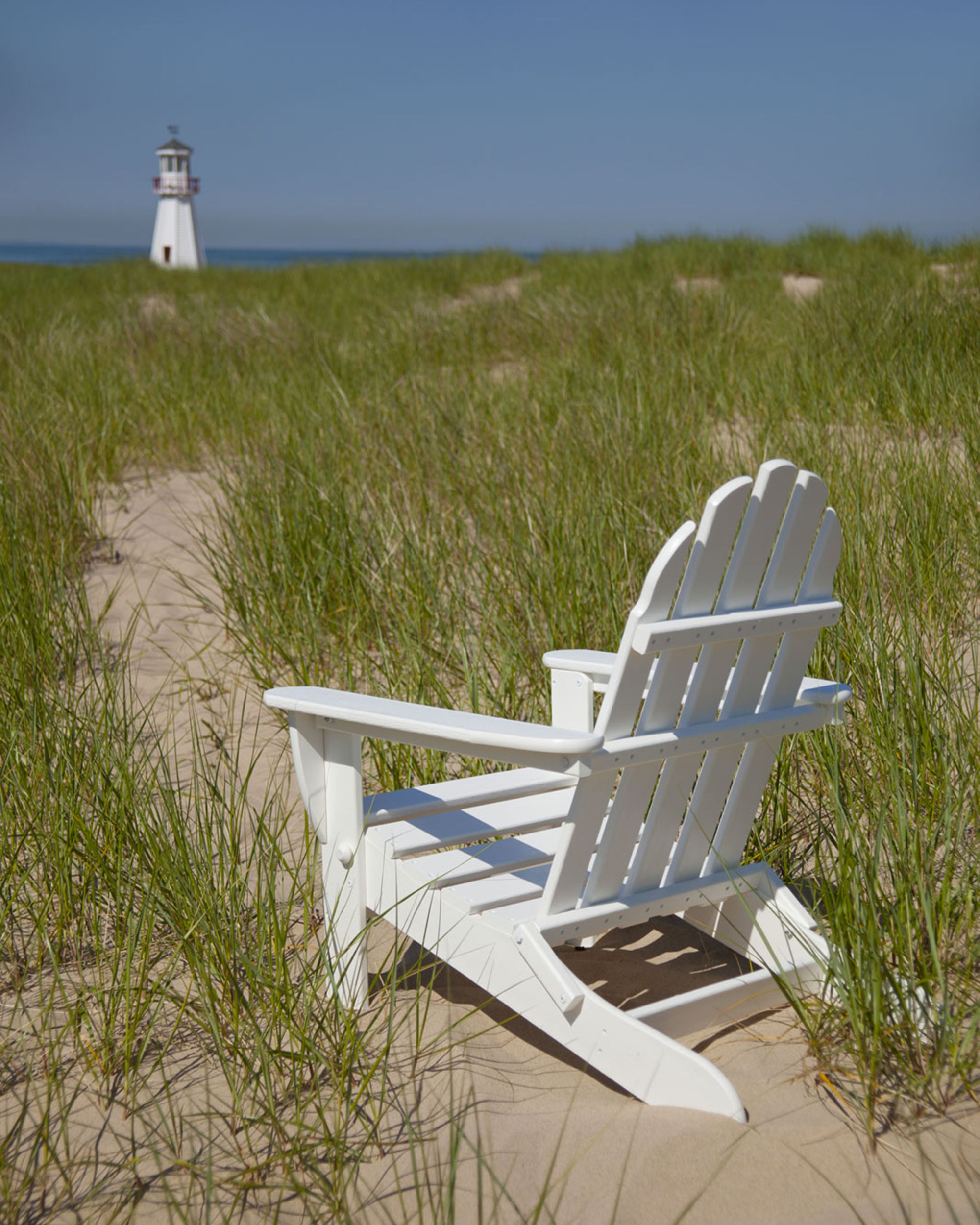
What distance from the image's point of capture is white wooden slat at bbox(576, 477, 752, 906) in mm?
1546

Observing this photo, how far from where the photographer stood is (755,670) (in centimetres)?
174

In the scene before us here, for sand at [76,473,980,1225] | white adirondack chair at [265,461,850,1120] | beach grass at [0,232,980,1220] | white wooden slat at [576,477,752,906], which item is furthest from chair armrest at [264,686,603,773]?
sand at [76,473,980,1225]

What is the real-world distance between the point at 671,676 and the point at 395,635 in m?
1.77

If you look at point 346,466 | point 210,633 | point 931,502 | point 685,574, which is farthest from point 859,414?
point 685,574

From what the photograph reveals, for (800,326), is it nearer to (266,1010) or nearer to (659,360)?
(659,360)

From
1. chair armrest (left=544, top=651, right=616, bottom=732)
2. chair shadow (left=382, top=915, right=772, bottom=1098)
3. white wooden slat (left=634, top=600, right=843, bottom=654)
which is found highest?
white wooden slat (left=634, top=600, right=843, bottom=654)

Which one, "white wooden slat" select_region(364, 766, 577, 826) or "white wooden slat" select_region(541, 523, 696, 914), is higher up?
"white wooden slat" select_region(541, 523, 696, 914)

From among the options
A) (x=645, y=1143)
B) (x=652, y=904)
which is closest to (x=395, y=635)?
(x=652, y=904)

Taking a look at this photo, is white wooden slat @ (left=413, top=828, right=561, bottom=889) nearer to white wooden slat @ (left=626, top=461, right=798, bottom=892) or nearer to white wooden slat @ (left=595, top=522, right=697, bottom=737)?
white wooden slat @ (left=626, top=461, right=798, bottom=892)

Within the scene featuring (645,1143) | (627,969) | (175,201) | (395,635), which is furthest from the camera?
(175,201)

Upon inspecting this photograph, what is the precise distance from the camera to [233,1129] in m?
1.50

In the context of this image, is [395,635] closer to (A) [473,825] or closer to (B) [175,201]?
(A) [473,825]

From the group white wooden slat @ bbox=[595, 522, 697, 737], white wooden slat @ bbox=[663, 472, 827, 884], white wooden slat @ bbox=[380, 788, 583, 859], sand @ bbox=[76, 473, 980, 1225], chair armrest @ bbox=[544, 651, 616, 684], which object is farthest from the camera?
chair armrest @ bbox=[544, 651, 616, 684]

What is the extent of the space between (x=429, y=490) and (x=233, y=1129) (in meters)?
3.01
